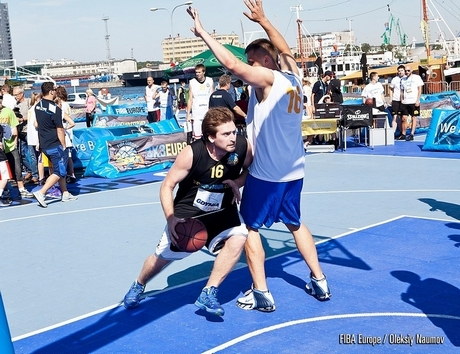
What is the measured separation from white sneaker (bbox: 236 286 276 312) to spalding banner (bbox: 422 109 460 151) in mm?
11422

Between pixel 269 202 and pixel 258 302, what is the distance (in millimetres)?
871

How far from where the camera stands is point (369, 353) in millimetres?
4758

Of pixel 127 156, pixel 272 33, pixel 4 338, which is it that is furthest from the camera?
pixel 127 156

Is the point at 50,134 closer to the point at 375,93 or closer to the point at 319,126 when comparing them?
the point at 319,126

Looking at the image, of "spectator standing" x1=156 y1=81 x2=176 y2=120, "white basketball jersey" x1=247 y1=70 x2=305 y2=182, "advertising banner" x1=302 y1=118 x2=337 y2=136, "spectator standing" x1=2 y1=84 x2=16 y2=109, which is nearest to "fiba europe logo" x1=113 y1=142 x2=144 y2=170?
"spectator standing" x1=2 y1=84 x2=16 y2=109

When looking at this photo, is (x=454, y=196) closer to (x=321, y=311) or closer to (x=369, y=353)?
(x=321, y=311)

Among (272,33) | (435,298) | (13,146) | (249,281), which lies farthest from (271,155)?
(13,146)

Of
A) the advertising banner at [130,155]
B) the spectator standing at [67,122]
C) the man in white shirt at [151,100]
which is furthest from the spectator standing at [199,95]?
the man in white shirt at [151,100]

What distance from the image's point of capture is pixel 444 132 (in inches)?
637

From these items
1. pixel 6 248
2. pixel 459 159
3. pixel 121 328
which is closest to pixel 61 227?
pixel 6 248

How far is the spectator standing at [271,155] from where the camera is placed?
219 inches

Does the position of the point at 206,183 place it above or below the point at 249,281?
above

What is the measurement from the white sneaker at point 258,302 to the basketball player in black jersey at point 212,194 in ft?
1.21

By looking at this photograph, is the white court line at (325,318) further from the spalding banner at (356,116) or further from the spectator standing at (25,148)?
the spalding banner at (356,116)
